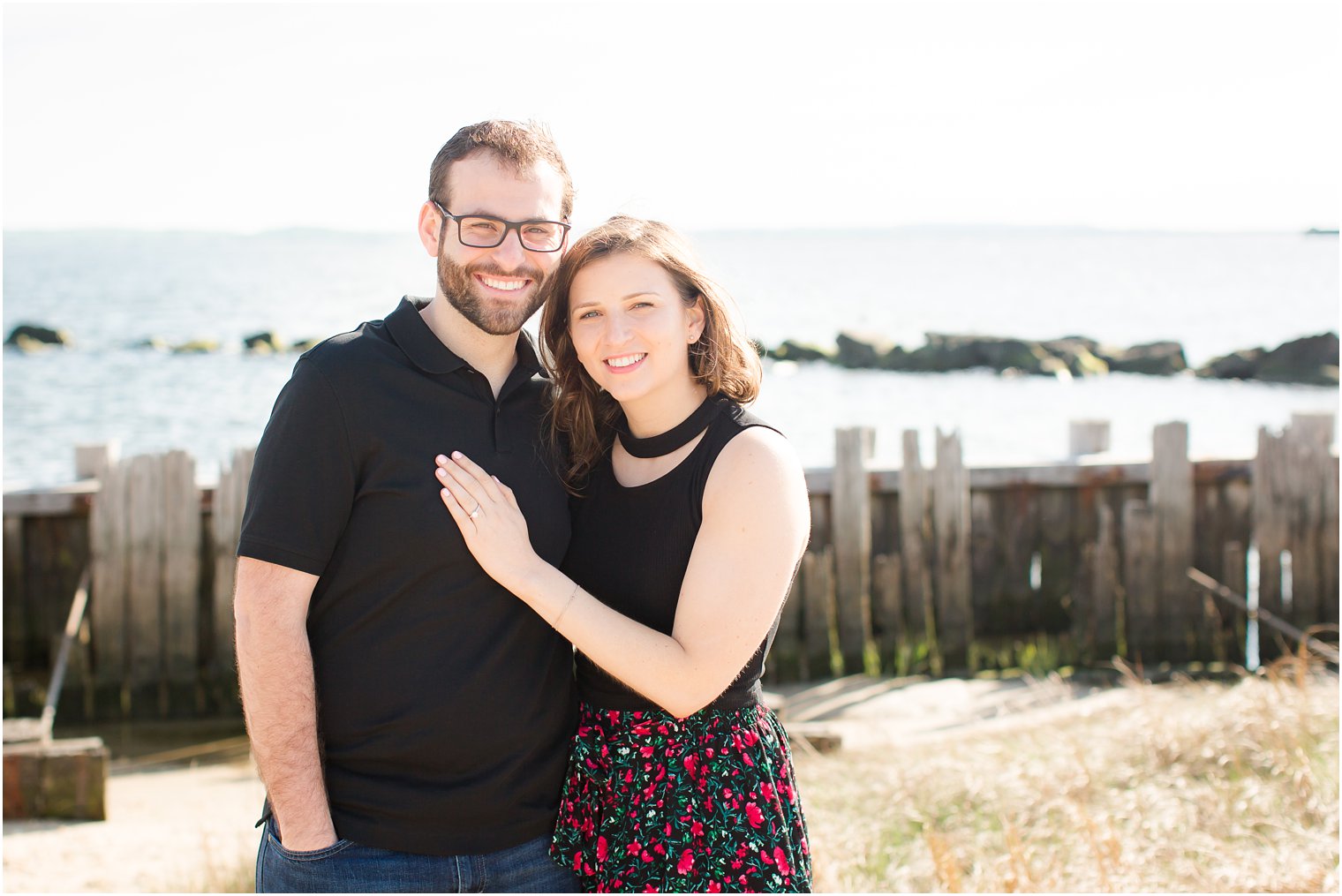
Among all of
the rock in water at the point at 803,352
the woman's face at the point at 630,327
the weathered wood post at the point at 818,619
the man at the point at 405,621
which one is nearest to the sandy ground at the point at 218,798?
the weathered wood post at the point at 818,619

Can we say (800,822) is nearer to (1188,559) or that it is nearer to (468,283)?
(468,283)

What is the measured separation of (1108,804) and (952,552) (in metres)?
3.23

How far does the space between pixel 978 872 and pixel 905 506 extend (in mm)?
3952

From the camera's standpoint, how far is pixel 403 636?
8.78 feet

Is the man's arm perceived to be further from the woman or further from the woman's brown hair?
the woman's brown hair

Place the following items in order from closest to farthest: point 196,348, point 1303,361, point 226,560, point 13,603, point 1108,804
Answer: point 1108,804, point 226,560, point 13,603, point 1303,361, point 196,348

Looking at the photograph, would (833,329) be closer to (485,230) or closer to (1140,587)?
(1140,587)

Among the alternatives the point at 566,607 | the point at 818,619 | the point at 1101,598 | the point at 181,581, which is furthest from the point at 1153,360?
the point at 566,607

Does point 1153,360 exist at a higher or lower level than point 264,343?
lower

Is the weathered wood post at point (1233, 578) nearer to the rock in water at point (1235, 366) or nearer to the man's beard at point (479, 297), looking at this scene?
the man's beard at point (479, 297)

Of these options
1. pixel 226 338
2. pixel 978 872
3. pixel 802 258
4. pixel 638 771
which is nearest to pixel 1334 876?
pixel 978 872

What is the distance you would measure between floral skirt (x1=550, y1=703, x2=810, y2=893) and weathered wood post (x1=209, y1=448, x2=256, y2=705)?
5268 mm

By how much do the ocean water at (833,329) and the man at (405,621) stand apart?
69 cm

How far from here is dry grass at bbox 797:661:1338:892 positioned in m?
4.23
